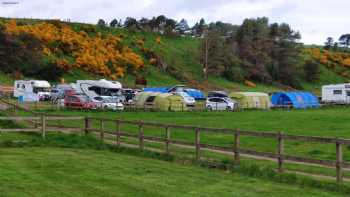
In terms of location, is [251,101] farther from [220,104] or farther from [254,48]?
[254,48]

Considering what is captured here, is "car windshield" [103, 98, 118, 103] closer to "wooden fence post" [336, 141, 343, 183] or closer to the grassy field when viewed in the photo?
the grassy field

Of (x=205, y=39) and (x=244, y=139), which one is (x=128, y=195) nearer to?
(x=244, y=139)

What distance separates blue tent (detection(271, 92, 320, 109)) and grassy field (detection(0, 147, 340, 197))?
4622 centimetres

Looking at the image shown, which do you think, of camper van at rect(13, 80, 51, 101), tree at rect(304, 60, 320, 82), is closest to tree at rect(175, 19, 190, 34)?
tree at rect(304, 60, 320, 82)

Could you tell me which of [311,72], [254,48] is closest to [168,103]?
[254,48]

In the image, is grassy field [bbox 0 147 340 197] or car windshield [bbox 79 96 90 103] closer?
grassy field [bbox 0 147 340 197]

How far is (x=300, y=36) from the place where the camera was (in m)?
119

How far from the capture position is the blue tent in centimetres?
6300

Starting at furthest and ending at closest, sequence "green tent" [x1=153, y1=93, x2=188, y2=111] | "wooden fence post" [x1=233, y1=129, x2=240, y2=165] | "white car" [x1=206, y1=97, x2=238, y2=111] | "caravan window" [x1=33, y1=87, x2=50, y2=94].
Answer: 1. "caravan window" [x1=33, y1=87, x2=50, y2=94]
2. "white car" [x1=206, y1=97, x2=238, y2=111]
3. "green tent" [x1=153, y1=93, x2=188, y2=111]
4. "wooden fence post" [x1=233, y1=129, x2=240, y2=165]

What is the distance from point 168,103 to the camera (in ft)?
173

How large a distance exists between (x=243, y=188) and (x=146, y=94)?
42.5 metres

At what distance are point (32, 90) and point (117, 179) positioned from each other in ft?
165

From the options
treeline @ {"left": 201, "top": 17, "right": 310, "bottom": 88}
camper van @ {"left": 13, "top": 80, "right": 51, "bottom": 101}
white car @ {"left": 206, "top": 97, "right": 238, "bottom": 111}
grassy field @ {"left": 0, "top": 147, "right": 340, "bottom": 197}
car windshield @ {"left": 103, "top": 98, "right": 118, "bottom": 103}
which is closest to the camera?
grassy field @ {"left": 0, "top": 147, "right": 340, "bottom": 197}

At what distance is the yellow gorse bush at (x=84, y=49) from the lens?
8794cm
